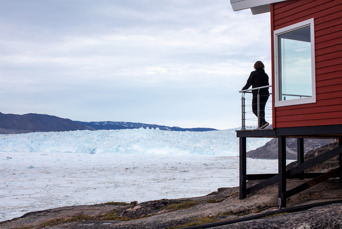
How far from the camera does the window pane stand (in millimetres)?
11420

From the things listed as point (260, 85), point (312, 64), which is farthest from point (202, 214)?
point (312, 64)

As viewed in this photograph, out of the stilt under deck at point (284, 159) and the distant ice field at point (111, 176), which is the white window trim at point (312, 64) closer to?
the stilt under deck at point (284, 159)

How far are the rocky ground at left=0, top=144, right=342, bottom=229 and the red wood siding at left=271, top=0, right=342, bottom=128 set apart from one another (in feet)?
6.94

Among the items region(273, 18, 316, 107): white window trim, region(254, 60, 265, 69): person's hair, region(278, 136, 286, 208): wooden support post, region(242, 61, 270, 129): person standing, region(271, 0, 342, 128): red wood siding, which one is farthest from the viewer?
region(254, 60, 265, 69): person's hair

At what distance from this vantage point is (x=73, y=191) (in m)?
29.8

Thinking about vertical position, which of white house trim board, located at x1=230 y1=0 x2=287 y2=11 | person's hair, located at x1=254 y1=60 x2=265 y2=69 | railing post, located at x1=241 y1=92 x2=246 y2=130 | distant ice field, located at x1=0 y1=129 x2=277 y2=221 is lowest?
distant ice field, located at x1=0 y1=129 x2=277 y2=221

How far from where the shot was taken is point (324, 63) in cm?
1085

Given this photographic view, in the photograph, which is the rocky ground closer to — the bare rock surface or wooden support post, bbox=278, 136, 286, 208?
the bare rock surface

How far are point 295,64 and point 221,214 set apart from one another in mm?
4576

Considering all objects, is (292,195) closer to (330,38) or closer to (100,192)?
(330,38)

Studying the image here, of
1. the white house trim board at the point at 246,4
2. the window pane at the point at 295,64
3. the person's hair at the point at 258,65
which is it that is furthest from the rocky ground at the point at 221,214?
the white house trim board at the point at 246,4

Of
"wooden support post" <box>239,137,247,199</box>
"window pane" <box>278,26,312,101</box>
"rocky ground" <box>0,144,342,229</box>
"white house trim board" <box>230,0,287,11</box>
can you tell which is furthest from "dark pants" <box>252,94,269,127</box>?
"white house trim board" <box>230,0,287,11</box>

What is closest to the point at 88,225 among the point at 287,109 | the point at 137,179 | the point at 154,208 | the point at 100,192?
the point at 154,208

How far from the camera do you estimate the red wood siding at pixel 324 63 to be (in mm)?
10531
